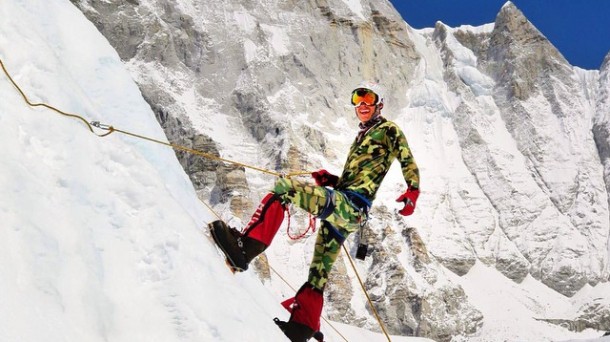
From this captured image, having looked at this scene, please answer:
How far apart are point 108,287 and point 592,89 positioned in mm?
110835

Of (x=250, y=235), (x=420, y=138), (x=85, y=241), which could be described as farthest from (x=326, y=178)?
(x=420, y=138)

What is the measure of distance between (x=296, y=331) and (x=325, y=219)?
0.92 m

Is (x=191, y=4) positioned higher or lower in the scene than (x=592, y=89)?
lower

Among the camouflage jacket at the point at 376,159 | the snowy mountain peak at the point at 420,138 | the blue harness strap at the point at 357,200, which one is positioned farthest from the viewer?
the snowy mountain peak at the point at 420,138

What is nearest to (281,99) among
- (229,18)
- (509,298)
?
(229,18)

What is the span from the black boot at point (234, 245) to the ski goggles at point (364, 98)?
1814 mm

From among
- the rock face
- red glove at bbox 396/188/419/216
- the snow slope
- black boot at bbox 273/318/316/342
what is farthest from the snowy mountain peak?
the snow slope

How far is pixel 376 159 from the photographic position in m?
5.91

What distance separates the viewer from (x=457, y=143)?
305 ft

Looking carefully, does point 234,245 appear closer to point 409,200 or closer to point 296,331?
point 296,331

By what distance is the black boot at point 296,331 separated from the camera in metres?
5.05

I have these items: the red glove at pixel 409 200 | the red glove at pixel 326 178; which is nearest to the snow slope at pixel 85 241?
the red glove at pixel 326 178

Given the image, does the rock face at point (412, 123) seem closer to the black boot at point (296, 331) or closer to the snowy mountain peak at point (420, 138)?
the snowy mountain peak at point (420, 138)

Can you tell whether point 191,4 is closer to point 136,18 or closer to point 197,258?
point 136,18
